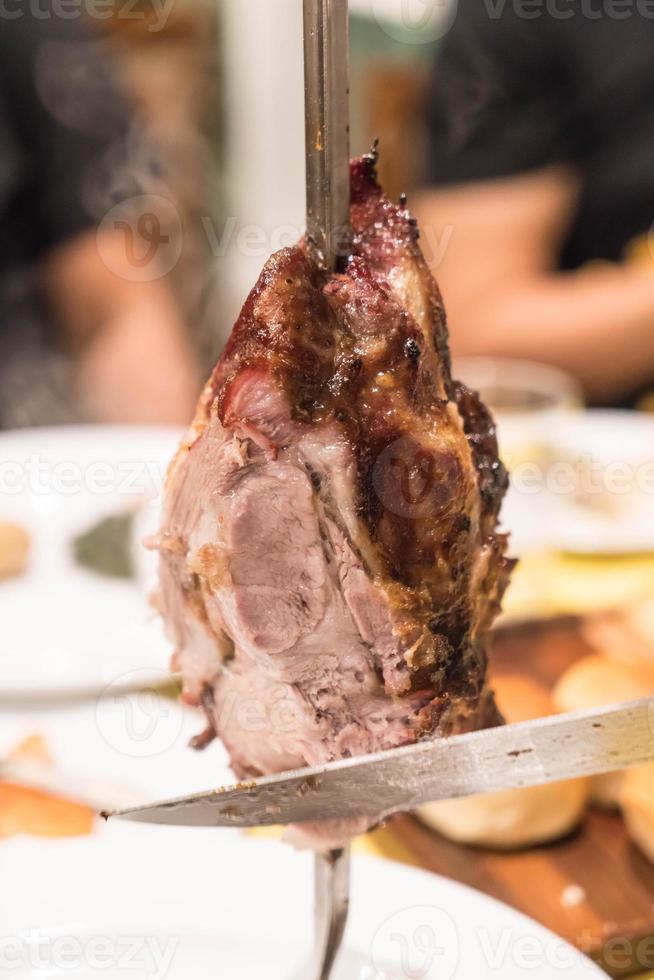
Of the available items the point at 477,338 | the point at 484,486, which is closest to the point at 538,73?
the point at 477,338

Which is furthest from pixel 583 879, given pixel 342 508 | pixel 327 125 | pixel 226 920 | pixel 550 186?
pixel 550 186

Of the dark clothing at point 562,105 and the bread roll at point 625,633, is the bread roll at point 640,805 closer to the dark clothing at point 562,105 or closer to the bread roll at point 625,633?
the bread roll at point 625,633

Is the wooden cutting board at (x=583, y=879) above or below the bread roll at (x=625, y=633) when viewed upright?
below

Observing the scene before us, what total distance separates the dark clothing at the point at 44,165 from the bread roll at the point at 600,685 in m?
1.69

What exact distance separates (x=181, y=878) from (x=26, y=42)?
2413 mm

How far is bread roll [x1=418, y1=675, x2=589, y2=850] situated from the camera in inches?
41.2

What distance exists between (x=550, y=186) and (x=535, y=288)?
333mm

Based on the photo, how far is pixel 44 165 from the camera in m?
2.75

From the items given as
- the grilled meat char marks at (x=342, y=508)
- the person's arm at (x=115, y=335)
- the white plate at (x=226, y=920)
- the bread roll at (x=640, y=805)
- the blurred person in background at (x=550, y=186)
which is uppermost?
the blurred person in background at (x=550, y=186)

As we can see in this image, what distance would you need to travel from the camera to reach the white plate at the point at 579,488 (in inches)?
65.8

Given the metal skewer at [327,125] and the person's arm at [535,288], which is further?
the person's arm at [535,288]

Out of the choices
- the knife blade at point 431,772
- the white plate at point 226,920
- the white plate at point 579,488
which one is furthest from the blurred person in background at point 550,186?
the knife blade at point 431,772

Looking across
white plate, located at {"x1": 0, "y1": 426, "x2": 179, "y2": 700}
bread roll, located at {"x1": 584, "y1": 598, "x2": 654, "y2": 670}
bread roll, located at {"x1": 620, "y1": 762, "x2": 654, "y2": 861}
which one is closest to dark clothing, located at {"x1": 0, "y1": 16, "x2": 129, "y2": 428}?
white plate, located at {"x1": 0, "y1": 426, "x2": 179, "y2": 700}

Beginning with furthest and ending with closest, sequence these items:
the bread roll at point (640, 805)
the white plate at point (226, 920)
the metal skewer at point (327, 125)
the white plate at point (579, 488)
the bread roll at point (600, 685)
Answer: the white plate at point (579, 488) → the bread roll at point (600, 685) → the bread roll at point (640, 805) → the white plate at point (226, 920) → the metal skewer at point (327, 125)
